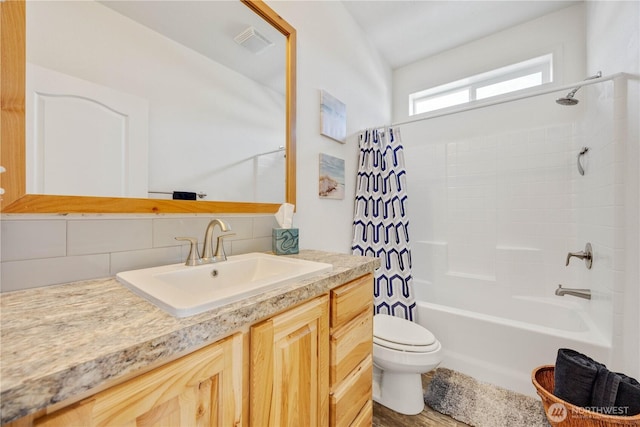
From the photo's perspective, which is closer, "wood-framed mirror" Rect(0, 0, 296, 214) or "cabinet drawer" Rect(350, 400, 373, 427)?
"wood-framed mirror" Rect(0, 0, 296, 214)

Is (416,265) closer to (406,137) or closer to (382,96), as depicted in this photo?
(406,137)

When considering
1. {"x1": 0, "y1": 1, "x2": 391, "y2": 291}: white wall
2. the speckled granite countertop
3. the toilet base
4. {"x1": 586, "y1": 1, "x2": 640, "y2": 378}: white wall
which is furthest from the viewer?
the toilet base

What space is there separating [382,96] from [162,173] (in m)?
2.25

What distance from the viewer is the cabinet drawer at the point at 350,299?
0.87 m

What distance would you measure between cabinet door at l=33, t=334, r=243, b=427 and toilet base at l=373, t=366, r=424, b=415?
1189 mm

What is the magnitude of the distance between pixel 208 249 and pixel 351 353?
661mm

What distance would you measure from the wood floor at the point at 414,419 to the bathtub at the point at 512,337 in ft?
1.50

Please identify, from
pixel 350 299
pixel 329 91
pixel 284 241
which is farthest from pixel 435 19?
pixel 350 299

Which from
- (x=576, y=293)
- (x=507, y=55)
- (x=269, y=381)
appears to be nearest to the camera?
(x=269, y=381)

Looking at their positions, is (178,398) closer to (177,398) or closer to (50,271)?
(177,398)

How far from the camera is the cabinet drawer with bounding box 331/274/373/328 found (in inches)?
34.4

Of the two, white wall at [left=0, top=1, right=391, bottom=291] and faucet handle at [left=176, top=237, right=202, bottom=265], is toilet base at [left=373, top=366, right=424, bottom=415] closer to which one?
white wall at [left=0, top=1, right=391, bottom=291]

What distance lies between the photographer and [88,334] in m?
0.44

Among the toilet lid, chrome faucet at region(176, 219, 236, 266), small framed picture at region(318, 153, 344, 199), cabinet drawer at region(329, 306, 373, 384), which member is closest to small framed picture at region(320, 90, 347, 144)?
small framed picture at region(318, 153, 344, 199)
